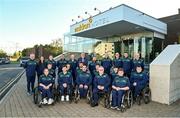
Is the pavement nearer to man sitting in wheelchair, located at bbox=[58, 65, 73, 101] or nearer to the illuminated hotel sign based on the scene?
man sitting in wheelchair, located at bbox=[58, 65, 73, 101]

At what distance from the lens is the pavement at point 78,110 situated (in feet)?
25.5

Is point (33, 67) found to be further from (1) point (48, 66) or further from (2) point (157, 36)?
(2) point (157, 36)

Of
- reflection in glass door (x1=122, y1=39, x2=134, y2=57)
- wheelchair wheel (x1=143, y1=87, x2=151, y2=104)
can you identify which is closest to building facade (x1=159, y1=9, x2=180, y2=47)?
reflection in glass door (x1=122, y1=39, x2=134, y2=57)

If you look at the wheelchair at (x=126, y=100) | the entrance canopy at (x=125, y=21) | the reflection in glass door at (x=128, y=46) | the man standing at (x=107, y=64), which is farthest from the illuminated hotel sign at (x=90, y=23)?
the wheelchair at (x=126, y=100)

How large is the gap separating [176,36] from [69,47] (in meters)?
26.1

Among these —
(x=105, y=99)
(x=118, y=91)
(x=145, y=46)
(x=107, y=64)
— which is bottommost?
(x=105, y=99)

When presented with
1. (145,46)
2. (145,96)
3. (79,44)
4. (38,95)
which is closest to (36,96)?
(38,95)

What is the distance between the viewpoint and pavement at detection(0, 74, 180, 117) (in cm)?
778

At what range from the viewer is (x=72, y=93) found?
32.1 feet

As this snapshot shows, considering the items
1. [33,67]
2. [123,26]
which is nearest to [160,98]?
[33,67]

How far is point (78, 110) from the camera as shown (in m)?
8.34

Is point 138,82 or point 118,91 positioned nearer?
point 118,91

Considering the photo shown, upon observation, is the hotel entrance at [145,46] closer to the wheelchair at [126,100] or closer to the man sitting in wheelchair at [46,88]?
the wheelchair at [126,100]

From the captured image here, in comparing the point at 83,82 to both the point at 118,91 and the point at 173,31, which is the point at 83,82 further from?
the point at 173,31
